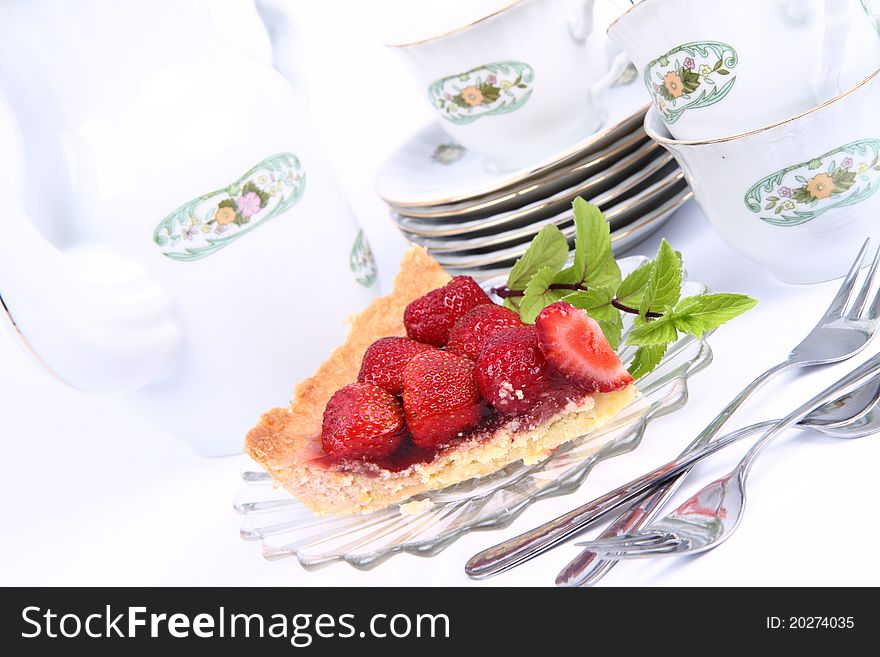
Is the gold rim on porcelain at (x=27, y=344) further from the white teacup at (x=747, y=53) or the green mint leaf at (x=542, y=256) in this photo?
the white teacup at (x=747, y=53)

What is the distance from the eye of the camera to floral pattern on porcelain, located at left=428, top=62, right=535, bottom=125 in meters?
1.25

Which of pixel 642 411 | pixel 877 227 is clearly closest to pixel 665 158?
pixel 877 227

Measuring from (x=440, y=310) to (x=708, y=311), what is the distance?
274 millimetres

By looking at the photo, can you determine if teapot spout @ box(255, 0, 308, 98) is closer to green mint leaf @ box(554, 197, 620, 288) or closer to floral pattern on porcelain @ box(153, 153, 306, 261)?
floral pattern on porcelain @ box(153, 153, 306, 261)

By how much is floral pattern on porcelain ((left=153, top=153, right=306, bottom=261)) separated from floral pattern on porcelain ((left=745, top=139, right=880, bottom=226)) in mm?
493

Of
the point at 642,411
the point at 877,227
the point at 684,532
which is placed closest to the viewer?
the point at 684,532

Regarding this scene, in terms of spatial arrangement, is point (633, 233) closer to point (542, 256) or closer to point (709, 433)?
point (542, 256)

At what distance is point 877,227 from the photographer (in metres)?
0.98

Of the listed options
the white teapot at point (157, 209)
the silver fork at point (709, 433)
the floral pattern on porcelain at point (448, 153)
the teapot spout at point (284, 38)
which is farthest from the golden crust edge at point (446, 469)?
the floral pattern on porcelain at point (448, 153)

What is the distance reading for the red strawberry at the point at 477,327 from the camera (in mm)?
925

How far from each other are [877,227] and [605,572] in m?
0.50

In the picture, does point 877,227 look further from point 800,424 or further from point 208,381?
point 208,381

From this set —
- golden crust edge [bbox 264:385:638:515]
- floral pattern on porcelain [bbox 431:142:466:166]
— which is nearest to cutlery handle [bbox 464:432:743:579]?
golden crust edge [bbox 264:385:638:515]

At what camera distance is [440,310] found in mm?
999
